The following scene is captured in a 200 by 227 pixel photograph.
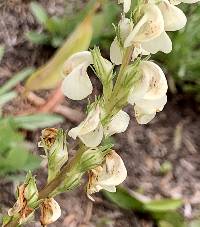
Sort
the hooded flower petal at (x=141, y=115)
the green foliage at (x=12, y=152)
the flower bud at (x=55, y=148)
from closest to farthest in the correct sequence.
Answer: the hooded flower petal at (x=141, y=115)
the flower bud at (x=55, y=148)
the green foliage at (x=12, y=152)

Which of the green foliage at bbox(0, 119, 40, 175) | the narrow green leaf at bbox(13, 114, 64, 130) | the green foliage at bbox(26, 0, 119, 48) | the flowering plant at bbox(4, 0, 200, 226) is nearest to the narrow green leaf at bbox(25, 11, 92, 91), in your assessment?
the flowering plant at bbox(4, 0, 200, 226)

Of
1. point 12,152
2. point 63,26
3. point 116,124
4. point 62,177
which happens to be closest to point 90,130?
point 116,124

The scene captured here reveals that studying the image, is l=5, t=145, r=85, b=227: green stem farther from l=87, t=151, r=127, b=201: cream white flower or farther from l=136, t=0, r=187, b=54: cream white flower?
l=136, t=0, r=187, b=54: cream white flower

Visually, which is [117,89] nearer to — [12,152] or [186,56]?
[12,152]

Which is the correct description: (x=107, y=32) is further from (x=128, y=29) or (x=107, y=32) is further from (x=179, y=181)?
(x=128, y=29)

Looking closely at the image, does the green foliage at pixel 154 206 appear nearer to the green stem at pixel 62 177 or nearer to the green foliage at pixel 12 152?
the green foliage at pixel 12 152

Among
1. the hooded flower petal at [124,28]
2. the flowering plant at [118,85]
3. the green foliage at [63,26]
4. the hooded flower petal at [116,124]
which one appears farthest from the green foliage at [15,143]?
the hooded flower petal at [124,28]

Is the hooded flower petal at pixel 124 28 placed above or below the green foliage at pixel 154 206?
above
